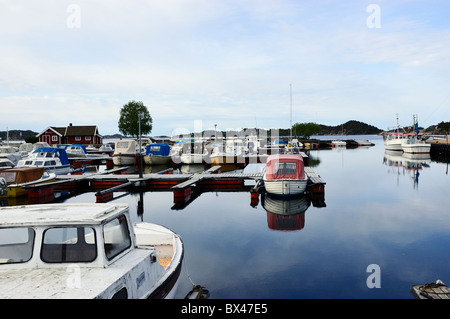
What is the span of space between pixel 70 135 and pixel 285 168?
258ft

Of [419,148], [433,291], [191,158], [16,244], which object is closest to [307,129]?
[419,148]

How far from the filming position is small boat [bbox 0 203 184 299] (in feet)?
18.5

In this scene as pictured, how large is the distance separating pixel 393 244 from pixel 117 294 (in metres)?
14.3

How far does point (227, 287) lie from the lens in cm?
1139

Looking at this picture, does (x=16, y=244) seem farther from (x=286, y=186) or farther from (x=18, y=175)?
(x=18, y=175)

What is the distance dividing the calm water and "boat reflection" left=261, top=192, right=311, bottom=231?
130 mm

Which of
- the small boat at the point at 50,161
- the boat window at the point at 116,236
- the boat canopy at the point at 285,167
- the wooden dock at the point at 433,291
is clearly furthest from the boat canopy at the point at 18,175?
the wooden dock at the point at 433,291

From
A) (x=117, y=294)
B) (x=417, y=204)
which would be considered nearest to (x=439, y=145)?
(x=417, y=204)

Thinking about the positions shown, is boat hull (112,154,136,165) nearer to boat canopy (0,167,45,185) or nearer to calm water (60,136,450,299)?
calm water (60,136,450,299)

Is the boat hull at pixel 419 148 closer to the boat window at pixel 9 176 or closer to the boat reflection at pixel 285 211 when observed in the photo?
the boat reflection at pixel 285 211

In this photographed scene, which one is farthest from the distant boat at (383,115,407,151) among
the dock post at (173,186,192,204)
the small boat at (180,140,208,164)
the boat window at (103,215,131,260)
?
the boat window at (103,215,131,260)

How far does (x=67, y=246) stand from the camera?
6.54 metres

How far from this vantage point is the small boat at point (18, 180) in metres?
24.8
